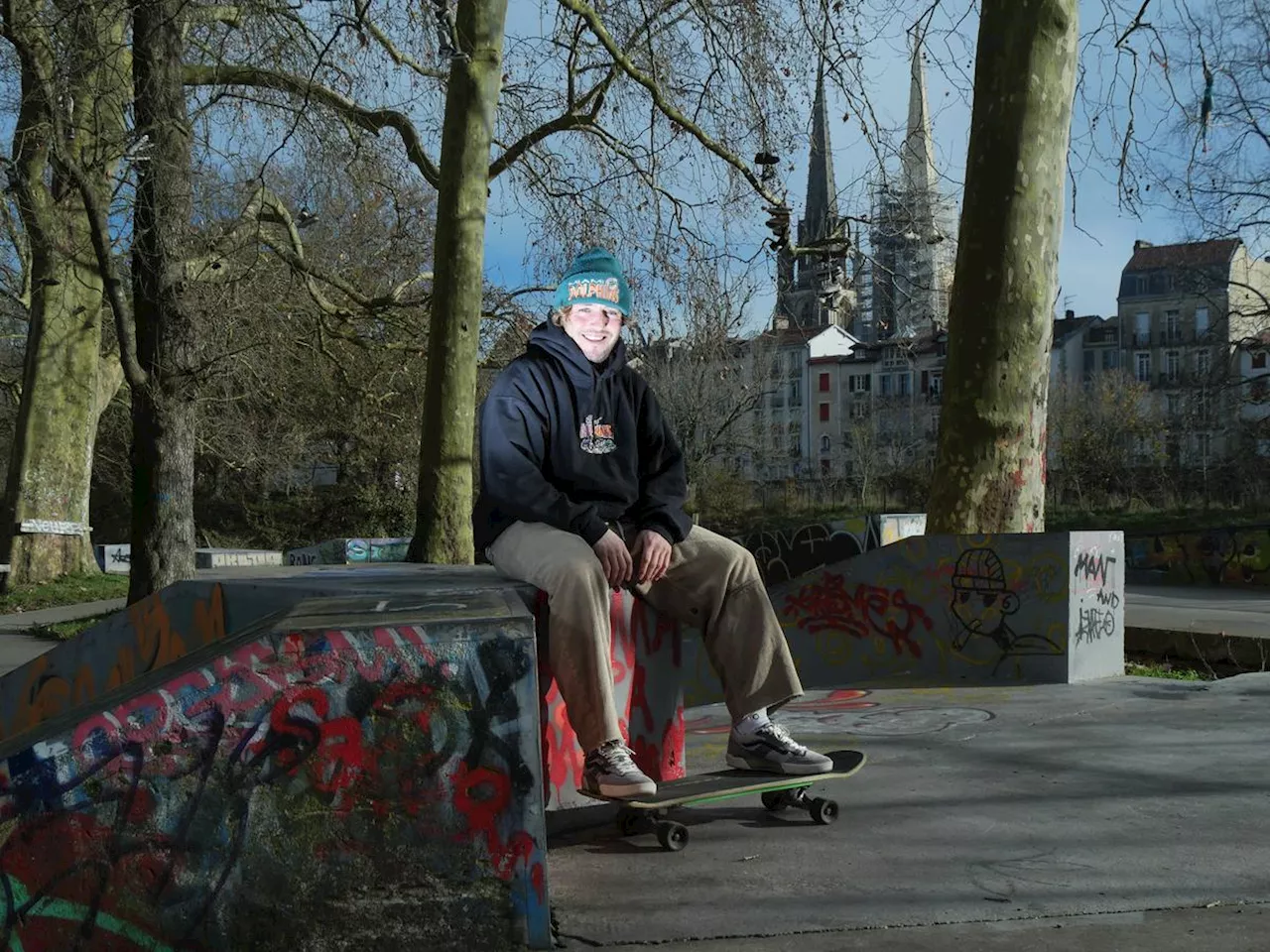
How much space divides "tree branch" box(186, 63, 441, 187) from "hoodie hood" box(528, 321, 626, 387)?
26.4ft

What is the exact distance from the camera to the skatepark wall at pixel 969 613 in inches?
289

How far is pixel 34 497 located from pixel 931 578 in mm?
15415

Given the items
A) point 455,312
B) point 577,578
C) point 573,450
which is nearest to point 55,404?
point 455,312

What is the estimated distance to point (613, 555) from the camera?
3629 millimetres

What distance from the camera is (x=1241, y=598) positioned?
18859 mm

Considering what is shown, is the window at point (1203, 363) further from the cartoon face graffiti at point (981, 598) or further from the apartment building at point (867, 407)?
the cartoon face graffiti at point (981, 598)

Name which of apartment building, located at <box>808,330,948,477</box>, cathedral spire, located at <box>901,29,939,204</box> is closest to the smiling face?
cathedral spire, located at <box>901,29,939,204</box>

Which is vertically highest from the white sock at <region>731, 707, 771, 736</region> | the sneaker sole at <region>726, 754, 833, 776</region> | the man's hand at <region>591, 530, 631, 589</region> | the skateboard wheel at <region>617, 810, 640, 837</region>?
the man's hand at <region>591, 530, 631, 589</region>

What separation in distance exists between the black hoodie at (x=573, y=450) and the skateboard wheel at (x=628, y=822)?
2.75ft

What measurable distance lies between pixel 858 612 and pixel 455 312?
5.26 m

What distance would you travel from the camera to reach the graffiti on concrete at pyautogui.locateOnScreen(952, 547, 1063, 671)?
24.5 feet

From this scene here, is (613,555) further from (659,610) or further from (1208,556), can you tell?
(1208,556)

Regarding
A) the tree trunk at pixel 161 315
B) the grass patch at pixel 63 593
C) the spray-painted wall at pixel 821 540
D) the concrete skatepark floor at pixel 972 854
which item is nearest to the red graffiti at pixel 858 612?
the concrete skatepark floor at pixel 972 854

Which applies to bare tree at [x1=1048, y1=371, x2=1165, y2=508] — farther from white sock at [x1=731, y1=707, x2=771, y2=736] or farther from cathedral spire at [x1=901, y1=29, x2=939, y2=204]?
white sock at [x1=731, y1=707, x2=771, y2=736]
